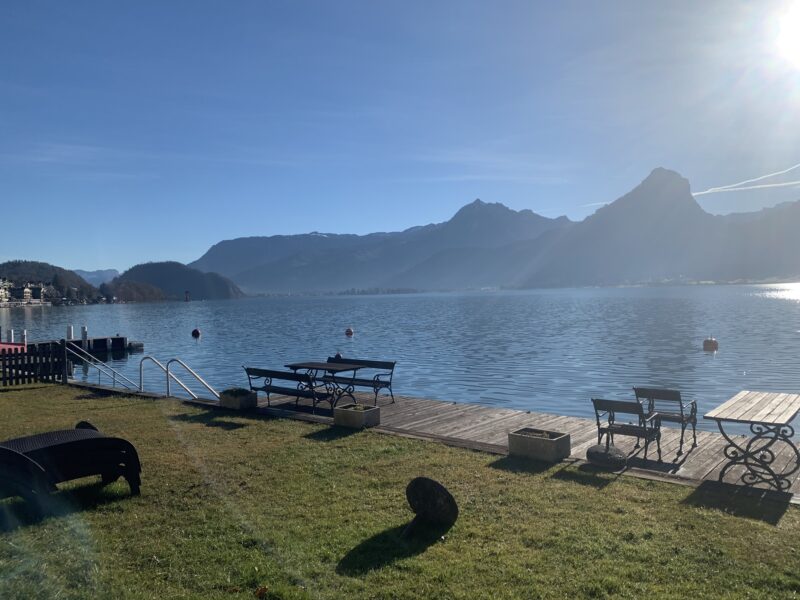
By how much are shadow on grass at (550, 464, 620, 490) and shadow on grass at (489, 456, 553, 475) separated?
0.92 ft

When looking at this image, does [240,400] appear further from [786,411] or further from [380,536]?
[786,411]

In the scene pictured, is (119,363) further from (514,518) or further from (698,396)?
(514,518)

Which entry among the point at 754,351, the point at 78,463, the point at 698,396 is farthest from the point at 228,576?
the point at 754,351

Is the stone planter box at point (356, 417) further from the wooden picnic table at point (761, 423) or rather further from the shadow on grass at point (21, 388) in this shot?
the shadow on grass at point (21, 388)

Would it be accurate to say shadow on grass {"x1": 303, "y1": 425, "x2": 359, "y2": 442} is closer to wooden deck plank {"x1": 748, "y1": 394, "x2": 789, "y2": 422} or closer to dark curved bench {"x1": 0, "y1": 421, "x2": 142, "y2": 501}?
dark curved bench {"x1": 0, "y1": 421, "x2": 142, "y2": 501}

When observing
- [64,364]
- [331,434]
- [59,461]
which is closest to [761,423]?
[331,434]

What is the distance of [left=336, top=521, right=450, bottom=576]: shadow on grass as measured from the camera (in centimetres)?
575

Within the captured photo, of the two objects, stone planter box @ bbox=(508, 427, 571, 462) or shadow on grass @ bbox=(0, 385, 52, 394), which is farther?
shadow on grass @ bbox=(0, 385, 52, 394)

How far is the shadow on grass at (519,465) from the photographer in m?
9.14

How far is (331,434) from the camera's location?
1191 cm

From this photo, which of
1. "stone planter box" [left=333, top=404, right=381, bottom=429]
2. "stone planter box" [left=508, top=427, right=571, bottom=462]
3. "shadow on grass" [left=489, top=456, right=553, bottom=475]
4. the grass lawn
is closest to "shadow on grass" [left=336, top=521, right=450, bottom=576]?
the grass lawn

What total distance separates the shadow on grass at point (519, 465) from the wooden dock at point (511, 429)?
48 cm

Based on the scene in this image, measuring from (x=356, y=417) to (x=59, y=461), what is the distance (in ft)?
19.7

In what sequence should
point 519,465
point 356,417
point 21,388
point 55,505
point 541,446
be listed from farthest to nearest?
point 21,388 → point 356,417 → point 541,446 → point 519,465 → point 55,505
